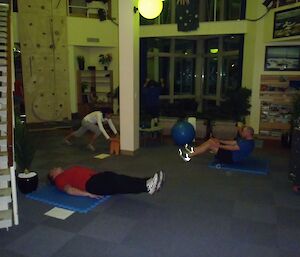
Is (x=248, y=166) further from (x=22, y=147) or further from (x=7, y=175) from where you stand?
(x=7, y=175)

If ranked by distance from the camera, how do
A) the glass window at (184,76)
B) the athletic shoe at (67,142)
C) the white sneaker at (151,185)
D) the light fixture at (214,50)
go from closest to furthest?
the white sneaker at (151,185), the athletic shoe at (67,142), the light fixture at (214,50), the glass window at (184,76)

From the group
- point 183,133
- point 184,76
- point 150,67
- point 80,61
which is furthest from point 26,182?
point 184,76

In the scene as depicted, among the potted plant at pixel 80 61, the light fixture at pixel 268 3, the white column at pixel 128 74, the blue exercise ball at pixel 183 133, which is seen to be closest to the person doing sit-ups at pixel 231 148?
the blue exercise ball at pixel 183 133

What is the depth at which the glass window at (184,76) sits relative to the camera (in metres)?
11.0

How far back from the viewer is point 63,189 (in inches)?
153

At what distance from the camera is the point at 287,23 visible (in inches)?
253

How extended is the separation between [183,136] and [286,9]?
3660mm

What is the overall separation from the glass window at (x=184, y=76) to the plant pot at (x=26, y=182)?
25.3ft

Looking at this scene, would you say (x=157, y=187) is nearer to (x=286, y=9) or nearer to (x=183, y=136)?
(x=183, y=136)

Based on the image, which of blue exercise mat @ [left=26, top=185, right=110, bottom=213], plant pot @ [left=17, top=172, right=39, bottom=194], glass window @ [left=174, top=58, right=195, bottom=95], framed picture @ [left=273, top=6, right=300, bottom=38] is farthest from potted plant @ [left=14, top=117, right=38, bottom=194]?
glass window @ [left=174, top=58, right=195, bottom=95]

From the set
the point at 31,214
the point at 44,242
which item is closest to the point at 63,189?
the point at 31,214

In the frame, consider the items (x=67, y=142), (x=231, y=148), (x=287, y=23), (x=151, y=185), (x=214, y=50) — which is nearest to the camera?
(x=151, y=185)

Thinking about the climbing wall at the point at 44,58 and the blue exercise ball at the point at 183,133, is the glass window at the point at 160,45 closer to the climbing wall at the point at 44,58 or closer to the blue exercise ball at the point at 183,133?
the climbing wall at the point at 44,58

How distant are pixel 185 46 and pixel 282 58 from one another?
434 centimetres
